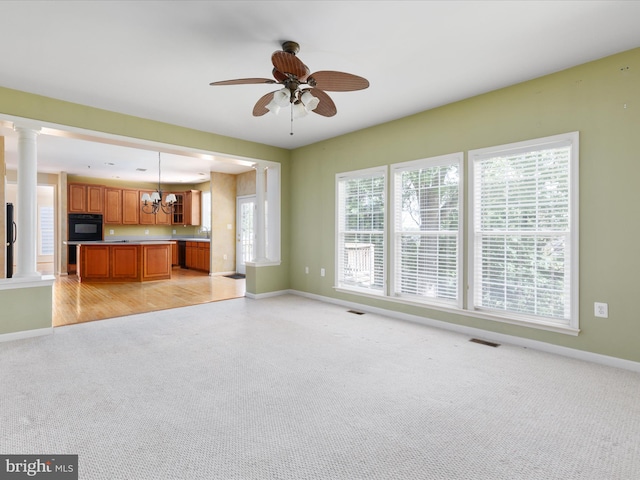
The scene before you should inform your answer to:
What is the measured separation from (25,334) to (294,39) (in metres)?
4.07

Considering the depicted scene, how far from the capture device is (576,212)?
10.0 feet

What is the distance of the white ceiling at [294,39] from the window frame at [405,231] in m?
0.67

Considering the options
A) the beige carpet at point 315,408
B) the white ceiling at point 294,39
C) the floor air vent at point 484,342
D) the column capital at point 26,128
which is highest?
the white ceiling at point 294,39

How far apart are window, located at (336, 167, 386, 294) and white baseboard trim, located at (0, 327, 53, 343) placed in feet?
12.2

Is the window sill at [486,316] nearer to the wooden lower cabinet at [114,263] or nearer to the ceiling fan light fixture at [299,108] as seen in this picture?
the ceiling fan light fixture at [299,108]

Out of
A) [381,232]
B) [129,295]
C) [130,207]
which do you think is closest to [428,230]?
[381,232]

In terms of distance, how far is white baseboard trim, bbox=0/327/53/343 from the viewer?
11.5 feet

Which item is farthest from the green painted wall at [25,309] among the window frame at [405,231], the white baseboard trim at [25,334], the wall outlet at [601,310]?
the wall outlet at [601,310]

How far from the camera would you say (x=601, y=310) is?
2.96 metres

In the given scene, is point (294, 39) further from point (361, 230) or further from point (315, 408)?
point (361, 230)

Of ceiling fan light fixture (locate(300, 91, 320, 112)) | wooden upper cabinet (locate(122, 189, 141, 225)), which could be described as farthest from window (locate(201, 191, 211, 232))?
ceiling fan light fixture (locate(300, 91, 320, 112))

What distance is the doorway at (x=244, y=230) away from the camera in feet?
28.3

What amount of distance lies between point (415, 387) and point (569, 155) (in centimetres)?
254

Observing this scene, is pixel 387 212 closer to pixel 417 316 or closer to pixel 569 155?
pixel 417 316
